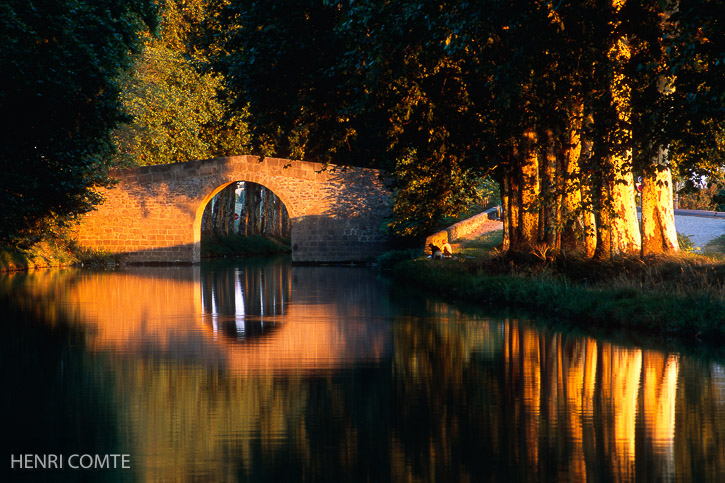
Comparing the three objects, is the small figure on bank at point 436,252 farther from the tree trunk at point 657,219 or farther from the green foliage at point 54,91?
the tree trunk at point 657,219

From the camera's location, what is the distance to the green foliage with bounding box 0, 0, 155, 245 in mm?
19713

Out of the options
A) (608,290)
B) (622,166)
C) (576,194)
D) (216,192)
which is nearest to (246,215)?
(216,192)

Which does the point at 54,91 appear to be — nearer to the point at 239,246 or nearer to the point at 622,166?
the point at 622,166

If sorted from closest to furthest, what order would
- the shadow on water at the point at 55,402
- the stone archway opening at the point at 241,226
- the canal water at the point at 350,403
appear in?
the canal water at the point at 350,403 < the shadow on water at the point at 55,402 < the stone archway opening at the point at 241,226

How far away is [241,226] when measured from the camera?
67.1 meters

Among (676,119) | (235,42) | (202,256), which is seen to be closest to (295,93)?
(235,42)

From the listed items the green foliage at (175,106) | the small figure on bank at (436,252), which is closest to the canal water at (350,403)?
the small figure on bank at (436,252)

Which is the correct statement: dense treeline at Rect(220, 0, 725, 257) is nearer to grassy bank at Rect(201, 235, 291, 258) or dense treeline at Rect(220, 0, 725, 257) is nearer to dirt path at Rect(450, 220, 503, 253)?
dirt path at Rect(450, 220, 503, 253)

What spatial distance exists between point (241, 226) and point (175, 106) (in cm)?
2031

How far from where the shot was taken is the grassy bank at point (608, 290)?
1367cm

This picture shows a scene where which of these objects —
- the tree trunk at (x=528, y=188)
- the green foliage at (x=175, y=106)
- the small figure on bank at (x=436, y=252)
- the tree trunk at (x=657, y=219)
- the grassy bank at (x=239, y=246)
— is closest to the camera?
the tree trunk at (x=657, y=219)

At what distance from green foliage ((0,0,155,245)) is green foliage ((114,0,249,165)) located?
56.4 ft

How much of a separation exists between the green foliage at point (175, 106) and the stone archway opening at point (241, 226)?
14.7 ft

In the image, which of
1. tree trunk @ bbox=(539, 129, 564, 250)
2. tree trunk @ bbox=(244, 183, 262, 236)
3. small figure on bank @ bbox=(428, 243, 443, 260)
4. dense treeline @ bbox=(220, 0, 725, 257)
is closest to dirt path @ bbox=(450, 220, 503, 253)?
small figure on bank @ bbox=(428, 243, 443, 260)
